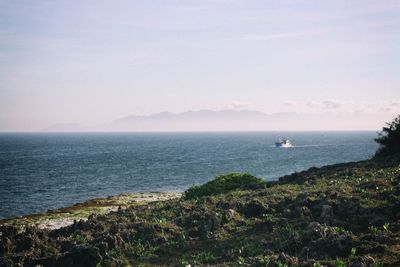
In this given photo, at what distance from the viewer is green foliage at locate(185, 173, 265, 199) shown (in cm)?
4052

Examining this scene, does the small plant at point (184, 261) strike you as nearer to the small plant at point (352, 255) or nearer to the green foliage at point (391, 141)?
the small plant at point (352, 255)

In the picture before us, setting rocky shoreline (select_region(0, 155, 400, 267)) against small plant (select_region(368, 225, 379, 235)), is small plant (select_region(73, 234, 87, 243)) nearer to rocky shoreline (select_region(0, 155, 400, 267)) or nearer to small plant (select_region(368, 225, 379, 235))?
rocky shoreline (select_region(0, 155, 400, 267))

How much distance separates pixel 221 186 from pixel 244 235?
19923 millimetres

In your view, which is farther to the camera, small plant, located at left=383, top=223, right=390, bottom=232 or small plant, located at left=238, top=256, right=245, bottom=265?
small plant, located at left=383, top=223, right=390, bottom=232

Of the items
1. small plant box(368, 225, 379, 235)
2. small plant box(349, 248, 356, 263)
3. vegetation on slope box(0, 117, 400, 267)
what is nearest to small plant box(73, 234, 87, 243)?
vegetation on slope box(0, 117, 400, 267)

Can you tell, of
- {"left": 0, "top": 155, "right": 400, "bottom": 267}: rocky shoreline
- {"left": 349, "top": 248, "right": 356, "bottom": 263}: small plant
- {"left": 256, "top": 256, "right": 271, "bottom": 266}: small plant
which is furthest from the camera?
{"left": 0, "top": 155, "right": 400, "bottom": 267}: rocky shoreline

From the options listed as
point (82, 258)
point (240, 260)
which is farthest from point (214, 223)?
point (82, 258)

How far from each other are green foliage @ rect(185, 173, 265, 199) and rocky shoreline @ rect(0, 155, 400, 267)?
9548 millimetres

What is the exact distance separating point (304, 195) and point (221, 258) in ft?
35.0

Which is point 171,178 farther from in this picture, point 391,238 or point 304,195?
point 391,238

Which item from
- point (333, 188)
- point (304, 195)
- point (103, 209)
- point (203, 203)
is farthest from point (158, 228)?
point (103, 209)

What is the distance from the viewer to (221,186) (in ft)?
137

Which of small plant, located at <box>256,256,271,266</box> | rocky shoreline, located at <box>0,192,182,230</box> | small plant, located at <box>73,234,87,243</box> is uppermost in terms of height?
small plant, located at <box>256,256,271,266</box>

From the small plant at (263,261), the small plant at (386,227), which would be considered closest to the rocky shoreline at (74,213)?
the small plant at (263,261)
